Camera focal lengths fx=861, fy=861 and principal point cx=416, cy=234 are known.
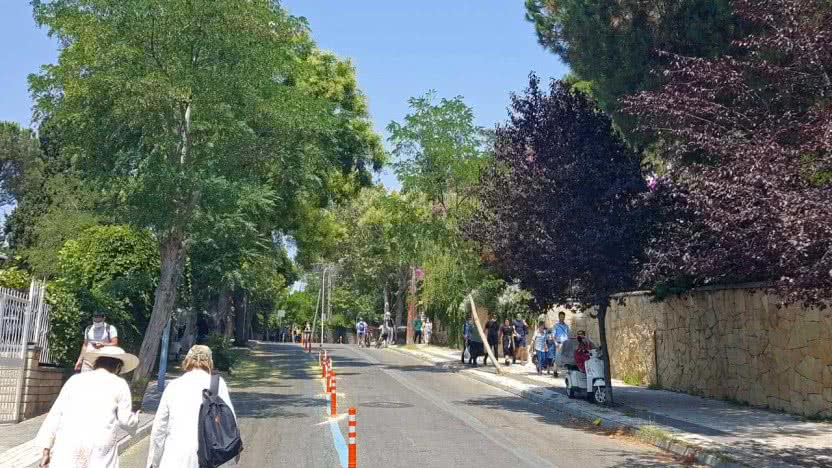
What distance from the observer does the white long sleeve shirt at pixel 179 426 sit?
5945mm

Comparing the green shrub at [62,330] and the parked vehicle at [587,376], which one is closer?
the green shrub at [62,330]

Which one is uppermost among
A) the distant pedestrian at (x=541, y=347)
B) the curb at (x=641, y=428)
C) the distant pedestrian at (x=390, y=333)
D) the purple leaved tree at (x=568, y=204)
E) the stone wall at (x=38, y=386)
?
the purple leaved tree at (x=568, y=204)

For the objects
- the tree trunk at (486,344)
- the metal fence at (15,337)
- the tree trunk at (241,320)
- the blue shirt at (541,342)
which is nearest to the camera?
the metal fence at (15,337)

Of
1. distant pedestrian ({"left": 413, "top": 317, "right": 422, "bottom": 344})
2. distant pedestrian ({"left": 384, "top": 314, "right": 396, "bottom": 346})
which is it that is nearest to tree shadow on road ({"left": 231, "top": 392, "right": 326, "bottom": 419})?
distant pedestrian ({"left": 413, "top": 317, "right": 422, "bottom": 344})

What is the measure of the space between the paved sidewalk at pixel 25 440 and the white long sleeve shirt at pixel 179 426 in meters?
4.44

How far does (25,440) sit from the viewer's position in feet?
37.4

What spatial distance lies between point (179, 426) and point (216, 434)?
1.02 feet

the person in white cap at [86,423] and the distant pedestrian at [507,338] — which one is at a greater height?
the distant pedestrian at [507,338]

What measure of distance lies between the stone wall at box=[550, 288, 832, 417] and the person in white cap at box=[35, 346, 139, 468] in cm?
1030

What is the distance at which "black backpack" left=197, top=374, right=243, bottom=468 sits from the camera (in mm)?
5832

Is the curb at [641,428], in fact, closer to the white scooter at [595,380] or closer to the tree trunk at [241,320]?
the white scooter at [595,380]

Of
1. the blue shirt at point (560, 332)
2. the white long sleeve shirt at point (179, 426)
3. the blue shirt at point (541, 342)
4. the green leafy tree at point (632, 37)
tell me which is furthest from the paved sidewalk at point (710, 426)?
the white long sleeve shirt at point (179, 426)

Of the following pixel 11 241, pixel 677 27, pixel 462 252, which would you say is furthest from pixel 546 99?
pixel 11 241

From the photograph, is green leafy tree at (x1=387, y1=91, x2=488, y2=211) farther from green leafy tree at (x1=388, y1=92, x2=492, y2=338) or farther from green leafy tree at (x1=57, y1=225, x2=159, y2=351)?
green leafy tree at (x1=57, y1=225, x2=159, y2=351)
